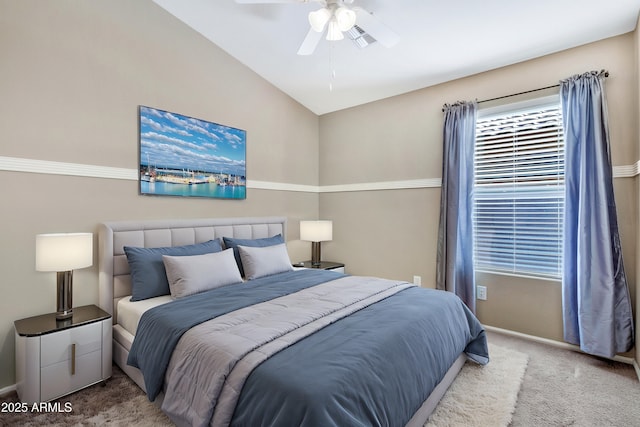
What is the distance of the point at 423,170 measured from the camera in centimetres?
375

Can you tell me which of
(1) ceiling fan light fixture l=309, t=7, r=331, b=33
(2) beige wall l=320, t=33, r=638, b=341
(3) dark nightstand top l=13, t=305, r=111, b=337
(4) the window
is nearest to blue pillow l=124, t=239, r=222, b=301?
(3) dark nightstand top l=13, t=305, r=111, b=337

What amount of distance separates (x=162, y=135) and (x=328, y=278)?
2.06m

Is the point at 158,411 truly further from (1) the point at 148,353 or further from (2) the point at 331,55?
(2) the point at 331,55

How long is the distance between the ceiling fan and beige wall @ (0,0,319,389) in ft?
4.43

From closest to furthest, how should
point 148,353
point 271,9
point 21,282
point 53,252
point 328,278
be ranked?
point 148,353
point 53,252
point 21,282
point 271,9
point 328,278

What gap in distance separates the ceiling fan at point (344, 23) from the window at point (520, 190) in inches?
64.2

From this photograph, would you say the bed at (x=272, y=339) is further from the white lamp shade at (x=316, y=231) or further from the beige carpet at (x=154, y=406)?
the white lamp shade at (x=316, y=231)

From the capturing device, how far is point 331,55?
3271mm

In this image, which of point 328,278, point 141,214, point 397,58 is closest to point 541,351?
point 328,278

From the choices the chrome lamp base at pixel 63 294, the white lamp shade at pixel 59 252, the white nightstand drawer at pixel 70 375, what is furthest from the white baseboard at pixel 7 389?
the white lamp shade at pixel 59 252

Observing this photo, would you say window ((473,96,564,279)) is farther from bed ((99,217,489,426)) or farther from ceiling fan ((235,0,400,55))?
ceiling fan ((235,0,400,55))

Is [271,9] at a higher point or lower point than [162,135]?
higher

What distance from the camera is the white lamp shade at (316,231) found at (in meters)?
4.09

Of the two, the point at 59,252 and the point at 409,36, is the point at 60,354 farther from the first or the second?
the point at 409,36
